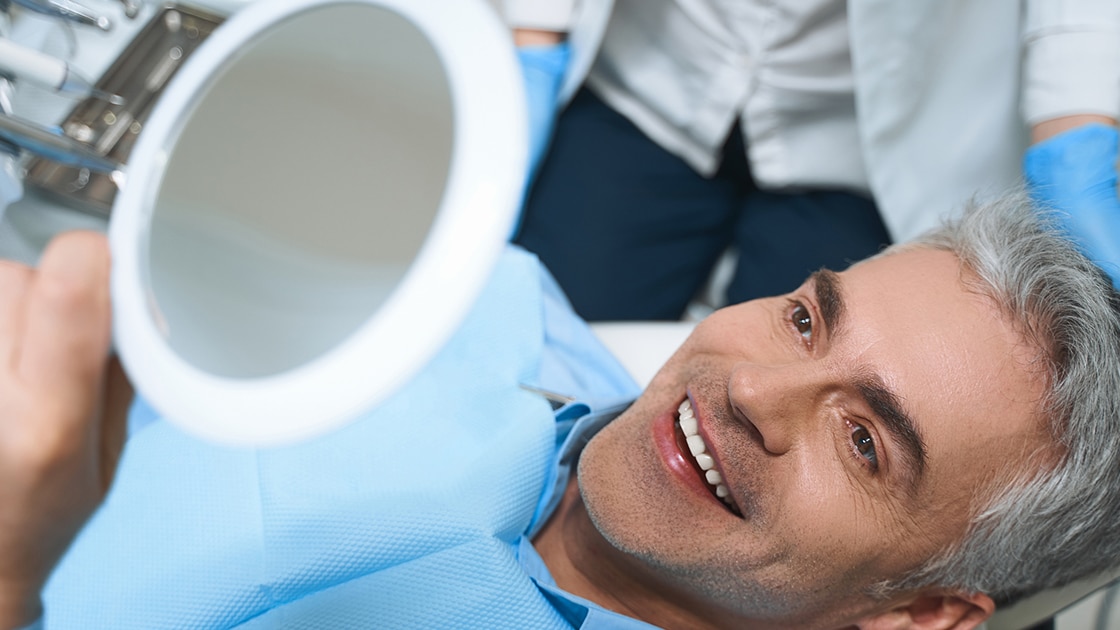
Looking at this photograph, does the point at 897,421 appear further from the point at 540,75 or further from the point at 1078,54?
Answer: the point at 540,75

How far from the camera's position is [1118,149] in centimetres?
105

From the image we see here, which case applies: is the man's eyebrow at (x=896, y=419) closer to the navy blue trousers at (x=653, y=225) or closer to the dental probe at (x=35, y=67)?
the navy blue trousers at (x=653, y=225)

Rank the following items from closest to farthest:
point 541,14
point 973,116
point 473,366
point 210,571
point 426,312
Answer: point 426,312 < point 210,571 < point 473,366 < point 973,116 < point 541,14

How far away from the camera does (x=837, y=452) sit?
80cm

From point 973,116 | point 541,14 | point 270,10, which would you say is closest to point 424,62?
point 270,10

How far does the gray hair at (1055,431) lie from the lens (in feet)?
2.56

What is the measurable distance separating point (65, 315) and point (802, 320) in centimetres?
71

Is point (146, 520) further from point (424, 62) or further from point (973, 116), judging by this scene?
point (973, 116)

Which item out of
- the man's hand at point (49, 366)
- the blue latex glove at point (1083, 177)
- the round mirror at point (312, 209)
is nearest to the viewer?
the round mirror at point (312, 209)

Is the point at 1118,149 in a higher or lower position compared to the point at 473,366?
higher

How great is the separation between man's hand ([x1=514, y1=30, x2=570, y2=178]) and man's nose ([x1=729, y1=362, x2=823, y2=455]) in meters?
0.68

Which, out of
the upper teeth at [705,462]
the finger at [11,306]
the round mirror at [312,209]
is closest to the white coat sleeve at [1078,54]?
the upper teeth at [705,462]

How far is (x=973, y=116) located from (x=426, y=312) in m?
1.10

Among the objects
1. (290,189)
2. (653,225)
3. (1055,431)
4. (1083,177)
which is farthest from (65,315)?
(1083,177)
